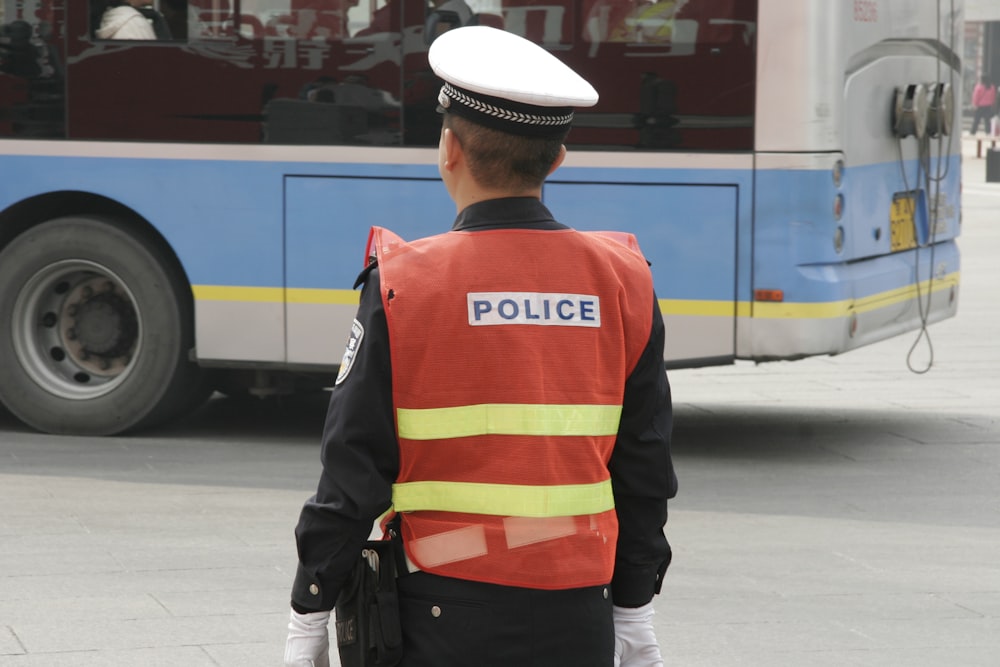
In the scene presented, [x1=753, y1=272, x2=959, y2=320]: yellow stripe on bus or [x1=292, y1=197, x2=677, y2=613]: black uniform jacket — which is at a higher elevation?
[x1=292, y1=197, x2=677, y2=613]: black uniform jacket

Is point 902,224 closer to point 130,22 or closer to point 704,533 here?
point 704,533

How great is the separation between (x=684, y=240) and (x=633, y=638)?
5.48m

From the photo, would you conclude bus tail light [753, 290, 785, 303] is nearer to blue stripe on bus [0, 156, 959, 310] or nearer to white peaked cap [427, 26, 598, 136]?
blue stripe on bus [0, 156, 959, 310]

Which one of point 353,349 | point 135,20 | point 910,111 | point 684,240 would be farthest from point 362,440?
point 910,111

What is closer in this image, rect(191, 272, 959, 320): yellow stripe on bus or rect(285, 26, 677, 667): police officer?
rect(285, 26, 677, 667): police officer

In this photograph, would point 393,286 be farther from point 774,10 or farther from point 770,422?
point 770,422

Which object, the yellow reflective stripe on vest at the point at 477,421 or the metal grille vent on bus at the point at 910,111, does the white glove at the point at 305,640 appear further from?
the metal grille vent on bus at the point at 910,111

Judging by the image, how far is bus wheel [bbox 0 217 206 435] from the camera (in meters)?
8.99

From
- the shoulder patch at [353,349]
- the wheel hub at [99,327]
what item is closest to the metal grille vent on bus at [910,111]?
the wheel hub at [99,327]

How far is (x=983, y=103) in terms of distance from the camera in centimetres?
5284

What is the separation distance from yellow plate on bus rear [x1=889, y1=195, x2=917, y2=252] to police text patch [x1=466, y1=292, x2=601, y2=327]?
21.7 ft

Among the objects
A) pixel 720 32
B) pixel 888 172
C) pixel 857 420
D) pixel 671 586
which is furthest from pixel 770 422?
pixel 671 586

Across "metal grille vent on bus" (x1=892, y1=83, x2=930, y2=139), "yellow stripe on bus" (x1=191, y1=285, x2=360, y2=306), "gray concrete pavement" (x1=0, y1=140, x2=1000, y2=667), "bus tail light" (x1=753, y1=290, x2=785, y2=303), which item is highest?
Result: "metal grille vent on bus" (x1=892, y1=83, x2=930, y2=139)

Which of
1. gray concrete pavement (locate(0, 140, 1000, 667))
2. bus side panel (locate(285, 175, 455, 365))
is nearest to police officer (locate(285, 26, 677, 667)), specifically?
gray concrete pavement (locate(0, 140, 1000, 667))
